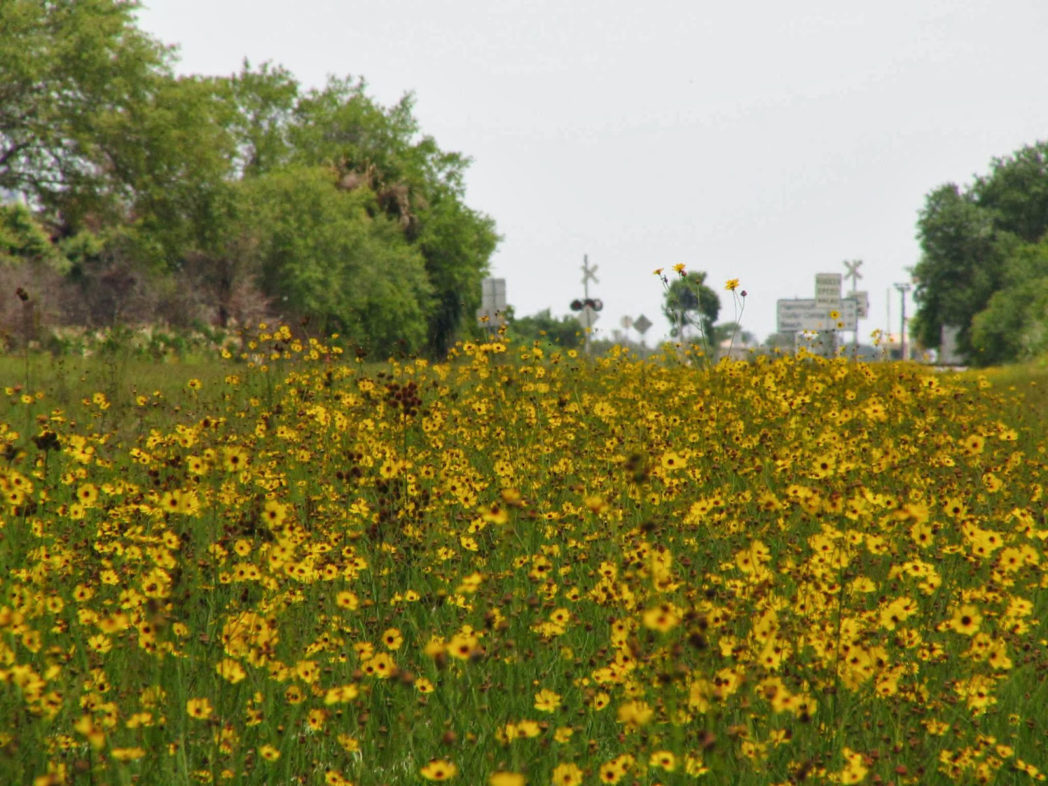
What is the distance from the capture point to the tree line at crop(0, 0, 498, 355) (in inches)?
1056

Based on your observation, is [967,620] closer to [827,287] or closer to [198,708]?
[198,708]

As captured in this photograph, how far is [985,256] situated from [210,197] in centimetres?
4604

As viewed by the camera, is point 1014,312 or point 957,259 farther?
point 957,259

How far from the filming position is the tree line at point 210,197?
88.0ft

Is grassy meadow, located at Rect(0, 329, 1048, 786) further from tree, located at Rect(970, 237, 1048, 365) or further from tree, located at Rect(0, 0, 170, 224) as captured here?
tree, located at Rect(970, 237, 1048, 365)

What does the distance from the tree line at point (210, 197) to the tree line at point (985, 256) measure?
26.6 metres

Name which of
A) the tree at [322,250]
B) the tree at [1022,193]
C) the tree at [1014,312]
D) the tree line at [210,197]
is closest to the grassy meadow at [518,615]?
the tree line at [210,197]

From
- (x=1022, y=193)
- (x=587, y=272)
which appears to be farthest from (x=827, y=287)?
(x=1022, y=193)

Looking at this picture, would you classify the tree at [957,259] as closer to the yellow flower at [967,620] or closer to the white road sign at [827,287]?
the white road sign at [827,287]

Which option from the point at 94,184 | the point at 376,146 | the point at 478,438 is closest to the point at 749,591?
the point at 478,438

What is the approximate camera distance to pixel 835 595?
327 centimetres

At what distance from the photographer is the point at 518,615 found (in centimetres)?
371

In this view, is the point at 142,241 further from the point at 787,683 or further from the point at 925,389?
the point at 787,683

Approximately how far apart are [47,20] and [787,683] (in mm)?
30545
